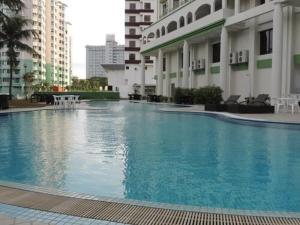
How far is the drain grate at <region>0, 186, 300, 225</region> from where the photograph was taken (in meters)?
3.81

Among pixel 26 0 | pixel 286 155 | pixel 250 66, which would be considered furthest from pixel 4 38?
pixel 26 0

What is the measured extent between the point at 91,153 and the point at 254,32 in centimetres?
1942

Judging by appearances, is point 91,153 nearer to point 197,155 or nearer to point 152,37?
point 197,155

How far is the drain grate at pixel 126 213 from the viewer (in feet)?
12.5

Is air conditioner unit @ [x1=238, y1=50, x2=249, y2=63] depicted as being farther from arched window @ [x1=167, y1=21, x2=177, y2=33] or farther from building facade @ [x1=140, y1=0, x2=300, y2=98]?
arched window @ [x1=167, y1=21, x2=177, y2=33]

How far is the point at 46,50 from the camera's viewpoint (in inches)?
4491

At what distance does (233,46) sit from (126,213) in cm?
2587

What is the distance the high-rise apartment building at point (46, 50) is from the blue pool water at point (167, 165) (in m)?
83.7

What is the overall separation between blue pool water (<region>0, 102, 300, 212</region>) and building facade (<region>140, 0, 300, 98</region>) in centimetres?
1040

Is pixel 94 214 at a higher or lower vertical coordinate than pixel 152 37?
lower

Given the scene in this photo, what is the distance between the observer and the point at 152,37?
4634 cm

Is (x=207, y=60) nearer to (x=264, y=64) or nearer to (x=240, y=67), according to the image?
(x=240, y=67)

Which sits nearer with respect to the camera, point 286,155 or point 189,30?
point 286,155

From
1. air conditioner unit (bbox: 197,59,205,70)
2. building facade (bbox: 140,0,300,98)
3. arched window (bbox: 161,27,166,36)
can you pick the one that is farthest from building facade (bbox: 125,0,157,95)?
air conditioner unit (bbox: 197,59,205,70)
